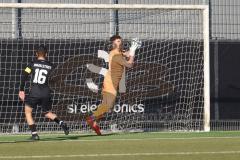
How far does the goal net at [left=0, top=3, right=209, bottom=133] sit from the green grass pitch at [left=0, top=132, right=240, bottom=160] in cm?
236

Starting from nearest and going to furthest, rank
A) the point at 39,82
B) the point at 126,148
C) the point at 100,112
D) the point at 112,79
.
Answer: the point at 126,148
the point at 39,82
the point at 100,112
the point at 112,79

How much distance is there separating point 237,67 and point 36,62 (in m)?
4.75

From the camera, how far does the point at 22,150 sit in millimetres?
9352

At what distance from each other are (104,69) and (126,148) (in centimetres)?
498

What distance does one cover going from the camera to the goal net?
46.3 ft

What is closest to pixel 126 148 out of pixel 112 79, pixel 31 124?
pixel 31 124

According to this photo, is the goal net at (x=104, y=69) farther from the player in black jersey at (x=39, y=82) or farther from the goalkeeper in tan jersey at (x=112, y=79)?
the player in black jersey at (x=39, y=82)

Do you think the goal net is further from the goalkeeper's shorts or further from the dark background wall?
the goalkeeper's shorts

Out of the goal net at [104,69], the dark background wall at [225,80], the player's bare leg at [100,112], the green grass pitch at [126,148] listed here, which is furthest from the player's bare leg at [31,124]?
the dark background wall at [225,80]

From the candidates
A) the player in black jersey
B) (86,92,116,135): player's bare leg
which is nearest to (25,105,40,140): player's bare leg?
the player in black jersey

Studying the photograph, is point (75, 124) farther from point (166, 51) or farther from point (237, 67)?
point (237, 67)

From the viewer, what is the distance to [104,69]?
47.1 feet

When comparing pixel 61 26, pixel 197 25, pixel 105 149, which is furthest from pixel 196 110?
pixel 105 149

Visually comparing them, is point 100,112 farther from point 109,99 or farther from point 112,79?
point 112,79
